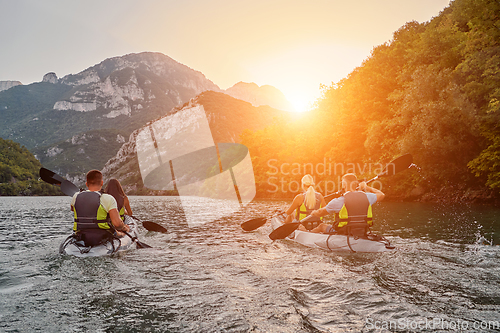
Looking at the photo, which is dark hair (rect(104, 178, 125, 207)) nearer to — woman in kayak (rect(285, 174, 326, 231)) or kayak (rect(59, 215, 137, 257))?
kayak (rect(59, 215, 137, 257))

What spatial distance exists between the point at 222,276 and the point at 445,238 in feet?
26.4

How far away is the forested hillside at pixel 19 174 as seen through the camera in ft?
294

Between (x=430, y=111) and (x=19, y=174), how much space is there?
4747 inches

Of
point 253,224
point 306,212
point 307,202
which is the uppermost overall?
point 307,202

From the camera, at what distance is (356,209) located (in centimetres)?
789

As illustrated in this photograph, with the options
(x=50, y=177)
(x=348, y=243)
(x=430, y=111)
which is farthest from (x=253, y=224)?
(x=430, y=111)

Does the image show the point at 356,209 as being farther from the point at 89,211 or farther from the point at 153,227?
the point at 153,227

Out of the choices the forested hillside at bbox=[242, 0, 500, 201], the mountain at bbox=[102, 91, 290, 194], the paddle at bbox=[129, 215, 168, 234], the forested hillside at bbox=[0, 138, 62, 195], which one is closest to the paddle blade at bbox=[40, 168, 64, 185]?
the paddle at bbox=[129, 215, 168, 234]

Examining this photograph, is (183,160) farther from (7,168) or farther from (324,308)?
(324,308)

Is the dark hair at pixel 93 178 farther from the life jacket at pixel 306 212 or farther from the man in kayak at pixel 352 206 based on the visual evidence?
the life jacket at pixel 306 212

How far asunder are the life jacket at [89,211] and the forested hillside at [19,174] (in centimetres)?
10333

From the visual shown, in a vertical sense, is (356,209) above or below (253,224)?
above

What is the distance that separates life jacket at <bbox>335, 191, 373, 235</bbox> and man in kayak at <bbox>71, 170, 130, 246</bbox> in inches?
239

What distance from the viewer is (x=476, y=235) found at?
10.2m
